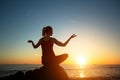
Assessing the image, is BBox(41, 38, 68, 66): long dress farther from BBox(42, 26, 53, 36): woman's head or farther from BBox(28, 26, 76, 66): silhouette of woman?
BBox(42, 26, 53, 36): woman's head

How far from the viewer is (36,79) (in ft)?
32.8

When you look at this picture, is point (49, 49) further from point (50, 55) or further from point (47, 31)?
point (47, 31)

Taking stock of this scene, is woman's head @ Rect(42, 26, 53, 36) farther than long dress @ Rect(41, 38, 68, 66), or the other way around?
long dress @ Rect(41, 38, 68, 66)

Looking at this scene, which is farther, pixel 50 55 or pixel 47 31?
pixel 50 55

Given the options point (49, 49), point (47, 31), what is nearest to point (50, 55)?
point (49, 49)

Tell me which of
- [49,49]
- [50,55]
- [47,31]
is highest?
[47,31]

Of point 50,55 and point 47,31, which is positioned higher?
point 47,31

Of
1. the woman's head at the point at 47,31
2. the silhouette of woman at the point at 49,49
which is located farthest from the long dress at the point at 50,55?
the woman's head at the point at 47,31

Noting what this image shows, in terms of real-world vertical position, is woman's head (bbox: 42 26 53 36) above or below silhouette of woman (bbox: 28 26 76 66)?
above

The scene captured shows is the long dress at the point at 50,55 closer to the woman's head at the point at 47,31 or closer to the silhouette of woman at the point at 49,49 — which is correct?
the silhouette of woman at the point at 49,49

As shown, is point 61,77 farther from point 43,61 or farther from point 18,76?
point 18,76

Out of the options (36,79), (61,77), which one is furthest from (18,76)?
(61,77)

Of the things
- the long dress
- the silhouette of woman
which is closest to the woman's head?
the silhouette of woman

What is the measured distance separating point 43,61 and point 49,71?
0.63 metres
